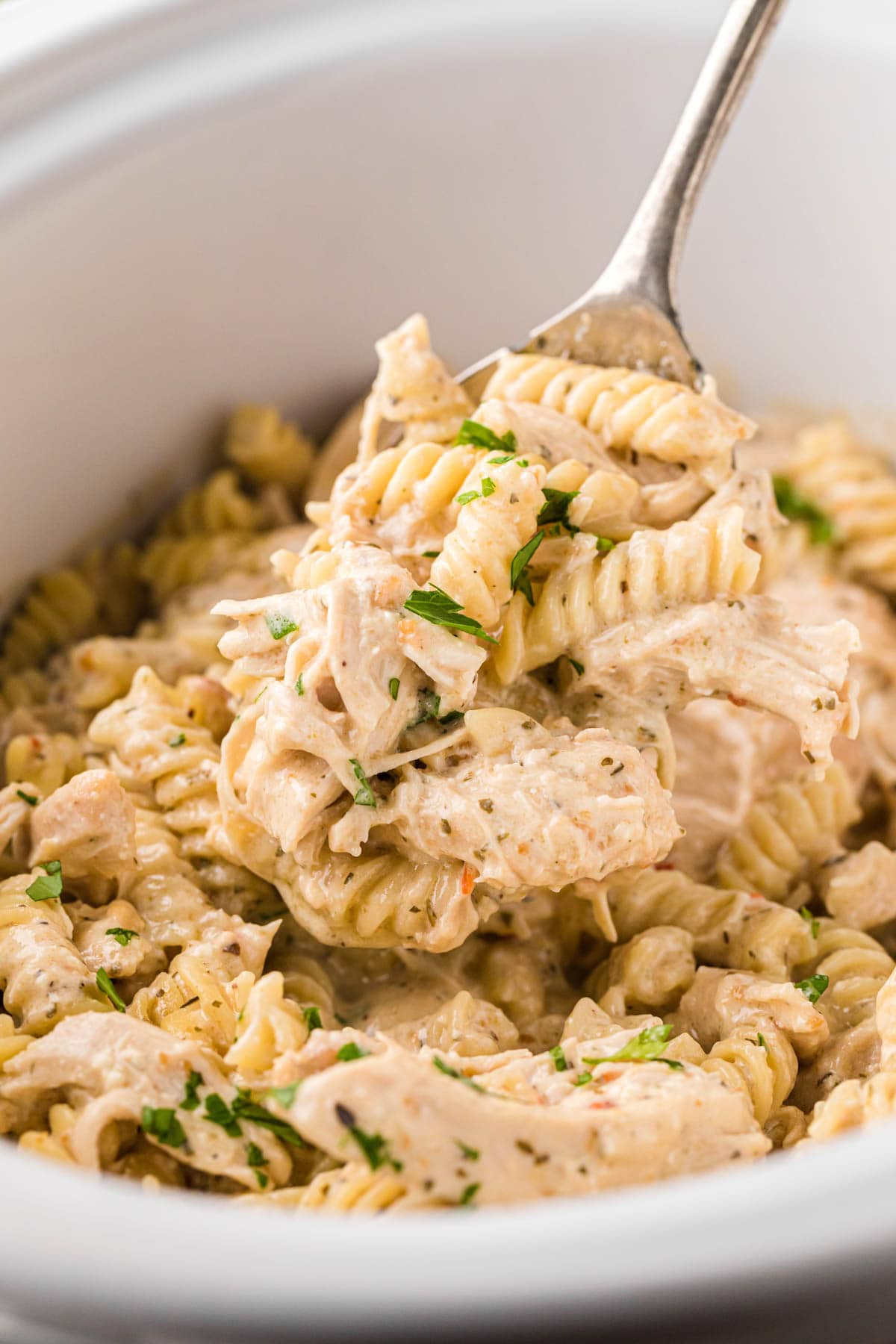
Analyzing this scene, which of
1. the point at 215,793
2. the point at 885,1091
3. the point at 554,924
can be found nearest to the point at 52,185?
the point at 215,793

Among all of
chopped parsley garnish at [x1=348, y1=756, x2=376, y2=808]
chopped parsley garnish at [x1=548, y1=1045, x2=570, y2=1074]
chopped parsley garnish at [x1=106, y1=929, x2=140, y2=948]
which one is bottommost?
chopped parsley garnish at [x1=548, y1=1045, x2=570, y2=1074]

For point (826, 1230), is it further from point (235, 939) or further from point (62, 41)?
point (62, 41)

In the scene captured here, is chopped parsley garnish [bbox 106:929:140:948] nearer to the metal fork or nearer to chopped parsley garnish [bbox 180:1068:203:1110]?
chopped parsley garnish [bbox 180:1068:203:1110]

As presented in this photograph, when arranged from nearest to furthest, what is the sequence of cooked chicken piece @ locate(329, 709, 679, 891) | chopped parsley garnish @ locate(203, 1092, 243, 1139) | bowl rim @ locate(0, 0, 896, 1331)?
bowl rim @ locate(0, 0, 896, 1331) → chopped parsley garnish @ locate(203, 1092, 243, 1139) → cooked chicken piece @ locate(329, 709, 679, 891)

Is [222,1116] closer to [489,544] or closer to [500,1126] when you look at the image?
[500,1126]

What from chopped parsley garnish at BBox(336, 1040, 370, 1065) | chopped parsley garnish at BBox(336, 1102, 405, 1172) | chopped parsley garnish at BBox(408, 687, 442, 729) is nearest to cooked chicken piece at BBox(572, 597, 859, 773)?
chopped parsley garnish at BBox(408, 687, 442, 729)

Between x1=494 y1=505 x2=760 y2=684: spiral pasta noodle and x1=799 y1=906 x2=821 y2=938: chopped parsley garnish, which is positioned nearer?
x1=494 y1=505 x2=760 y2=684: spiral pasta noodle
